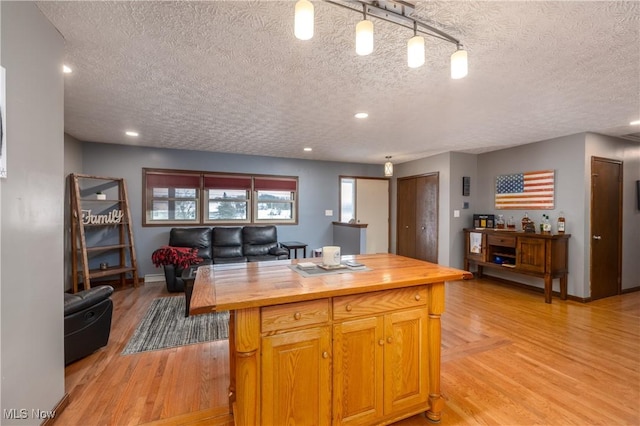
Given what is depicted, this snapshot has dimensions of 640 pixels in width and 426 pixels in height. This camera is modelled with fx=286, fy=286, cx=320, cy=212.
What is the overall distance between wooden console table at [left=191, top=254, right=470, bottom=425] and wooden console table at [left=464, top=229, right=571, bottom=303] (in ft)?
10.2

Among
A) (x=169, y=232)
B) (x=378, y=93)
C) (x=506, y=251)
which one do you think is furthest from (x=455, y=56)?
(x=169, y=232)

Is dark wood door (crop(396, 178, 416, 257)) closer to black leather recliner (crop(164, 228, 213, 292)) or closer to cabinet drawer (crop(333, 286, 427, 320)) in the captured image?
black leather recliner (crop(164, 228, 213, 292))

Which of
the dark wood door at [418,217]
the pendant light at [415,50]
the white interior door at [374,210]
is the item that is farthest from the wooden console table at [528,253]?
the pendant light at [415,50]

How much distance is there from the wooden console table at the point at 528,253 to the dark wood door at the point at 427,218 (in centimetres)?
80

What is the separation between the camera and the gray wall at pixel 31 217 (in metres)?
1.35

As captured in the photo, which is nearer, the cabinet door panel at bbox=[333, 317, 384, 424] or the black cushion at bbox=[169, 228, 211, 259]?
the cabinet door panel at bbox=[333, 317, 384, 424]

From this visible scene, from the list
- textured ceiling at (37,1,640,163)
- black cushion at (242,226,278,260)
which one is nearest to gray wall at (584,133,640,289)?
textured ceiling at (37,1,640,163)

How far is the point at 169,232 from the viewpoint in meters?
5.12

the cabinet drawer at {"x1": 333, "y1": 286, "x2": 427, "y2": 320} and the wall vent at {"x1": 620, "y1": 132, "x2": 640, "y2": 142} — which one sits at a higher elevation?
the wall vent at {"x1": 620, "y1": 132, "x2": 640, "y2": 142}

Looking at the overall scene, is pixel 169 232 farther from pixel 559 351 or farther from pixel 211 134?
pixel 559 351

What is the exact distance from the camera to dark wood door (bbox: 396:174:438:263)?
556 centimetres

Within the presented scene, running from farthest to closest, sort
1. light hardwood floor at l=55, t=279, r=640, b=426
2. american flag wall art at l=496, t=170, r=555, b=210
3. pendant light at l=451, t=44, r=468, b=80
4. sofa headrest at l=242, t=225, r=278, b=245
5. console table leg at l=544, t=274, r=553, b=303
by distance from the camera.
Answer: sofa headrest at l=242, t=225, r=278, b=245
american flag wall art at l=496, t=170, r=555, b=210
console table leg at l=544, t=274, r=553, b=303
light hardwood floor at l=55, t=279, r=640, b=426
pendant light at l=451, t=44, r=468, b=80

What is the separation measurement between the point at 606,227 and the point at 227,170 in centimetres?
611

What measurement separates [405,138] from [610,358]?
319 centimetres
